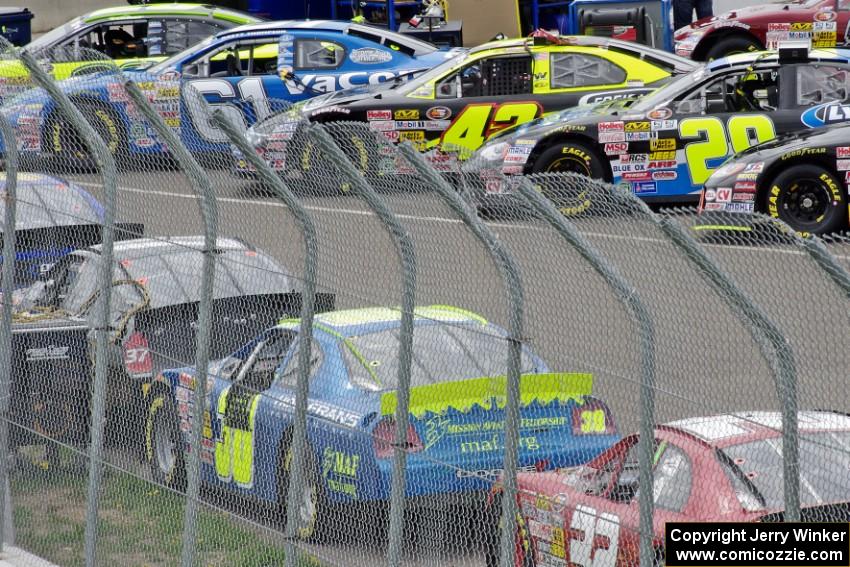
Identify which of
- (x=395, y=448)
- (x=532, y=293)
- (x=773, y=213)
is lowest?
(x=773, y=213)

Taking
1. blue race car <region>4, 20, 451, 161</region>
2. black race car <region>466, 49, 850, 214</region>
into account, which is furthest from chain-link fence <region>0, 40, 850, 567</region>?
blue race car <region>4, 20, 451, 161</region>

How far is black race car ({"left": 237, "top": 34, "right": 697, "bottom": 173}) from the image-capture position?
14.7 meters

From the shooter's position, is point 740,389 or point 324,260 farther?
point 324,260

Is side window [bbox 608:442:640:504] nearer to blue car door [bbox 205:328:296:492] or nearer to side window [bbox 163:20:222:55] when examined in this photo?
blue car door [bbox 205:328:296:492]

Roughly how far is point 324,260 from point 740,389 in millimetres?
1654

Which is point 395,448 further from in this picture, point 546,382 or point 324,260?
point 324,260

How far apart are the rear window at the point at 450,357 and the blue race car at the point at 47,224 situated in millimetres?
2018

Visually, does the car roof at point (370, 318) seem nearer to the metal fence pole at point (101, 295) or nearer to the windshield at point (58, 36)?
the metal fence pole at point (101, 295)

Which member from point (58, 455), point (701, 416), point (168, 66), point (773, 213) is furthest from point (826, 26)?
point (701, 416)

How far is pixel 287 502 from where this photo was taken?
5.12m

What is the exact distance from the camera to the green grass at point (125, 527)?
568 centimetres

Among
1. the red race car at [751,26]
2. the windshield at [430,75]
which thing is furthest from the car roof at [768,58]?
the red race car at [751,26]

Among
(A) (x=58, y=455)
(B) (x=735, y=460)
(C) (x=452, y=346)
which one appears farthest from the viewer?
(A) (x=58, y=455)

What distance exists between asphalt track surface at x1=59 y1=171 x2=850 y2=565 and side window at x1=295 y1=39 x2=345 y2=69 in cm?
1228
